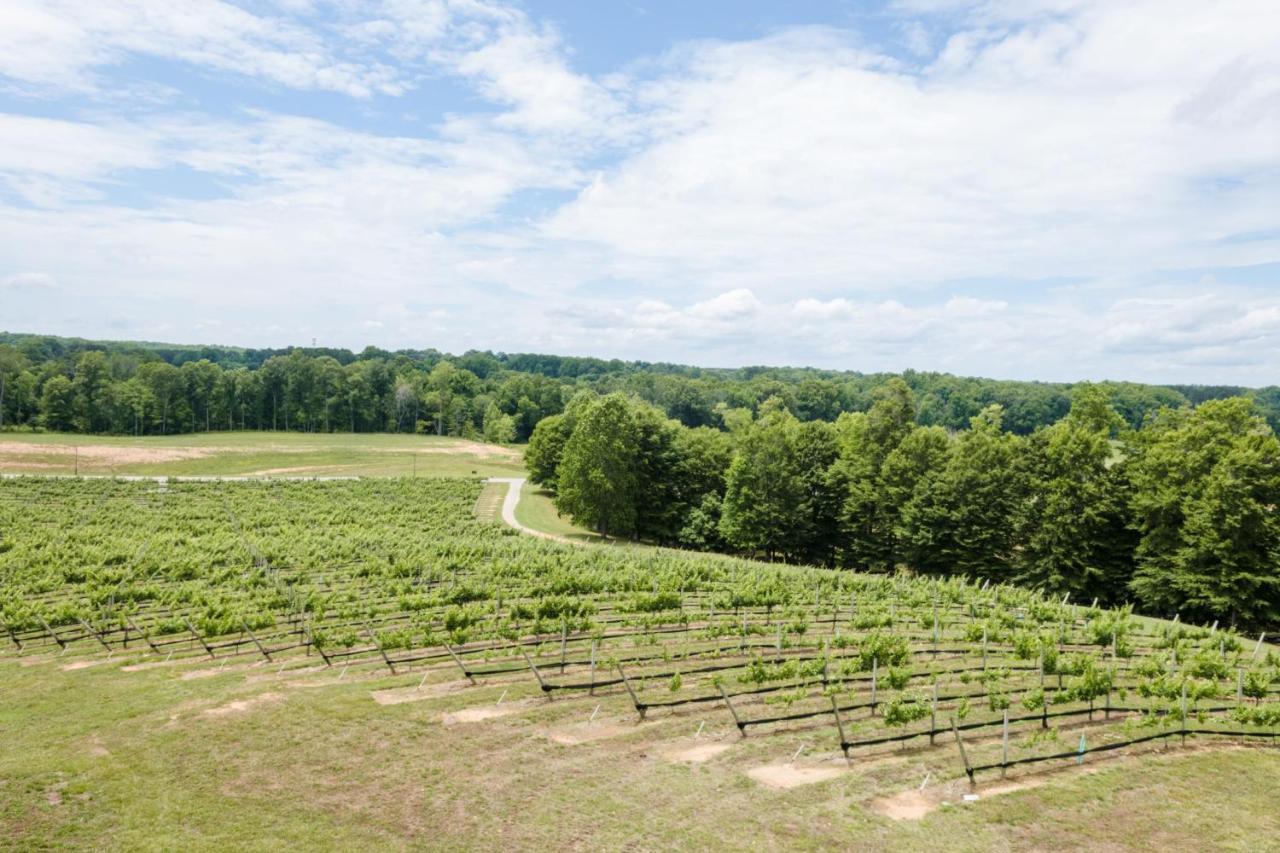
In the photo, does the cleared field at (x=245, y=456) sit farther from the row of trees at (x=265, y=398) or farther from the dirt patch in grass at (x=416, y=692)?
the dirt patch in grass at (x=416, y=692)

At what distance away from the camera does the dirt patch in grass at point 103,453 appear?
83.3m

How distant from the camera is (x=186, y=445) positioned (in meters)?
102

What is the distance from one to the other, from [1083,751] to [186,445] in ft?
362

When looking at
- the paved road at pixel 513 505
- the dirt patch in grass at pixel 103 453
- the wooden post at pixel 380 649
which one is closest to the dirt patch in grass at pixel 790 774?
the wooden post at pixel 380 649

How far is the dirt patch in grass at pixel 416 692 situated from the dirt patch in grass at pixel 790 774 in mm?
9133

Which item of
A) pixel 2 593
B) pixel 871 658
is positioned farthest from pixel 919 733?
pixel 2 593

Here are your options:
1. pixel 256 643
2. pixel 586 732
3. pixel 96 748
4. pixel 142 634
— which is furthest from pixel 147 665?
pixel 586 732

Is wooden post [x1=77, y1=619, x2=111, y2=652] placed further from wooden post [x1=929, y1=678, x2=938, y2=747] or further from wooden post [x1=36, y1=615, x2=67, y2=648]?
wooden post [x1=929, y1=678, x2=938, y2=747]

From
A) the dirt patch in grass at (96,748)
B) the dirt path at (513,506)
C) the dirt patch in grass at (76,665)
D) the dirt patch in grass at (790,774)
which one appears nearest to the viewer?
the dirt patch in grass at (790,774)

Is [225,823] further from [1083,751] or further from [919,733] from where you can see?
[1083,751]

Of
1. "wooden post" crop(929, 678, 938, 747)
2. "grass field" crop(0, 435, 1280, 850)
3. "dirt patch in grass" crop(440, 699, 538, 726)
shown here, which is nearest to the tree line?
"grass field" crop(0, 435, 1280, 850)

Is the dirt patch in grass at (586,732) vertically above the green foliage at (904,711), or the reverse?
the green foliage at (904,711)

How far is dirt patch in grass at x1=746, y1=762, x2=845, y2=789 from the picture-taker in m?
15.4

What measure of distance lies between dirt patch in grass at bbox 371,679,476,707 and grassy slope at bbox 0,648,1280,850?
0.75 meters
